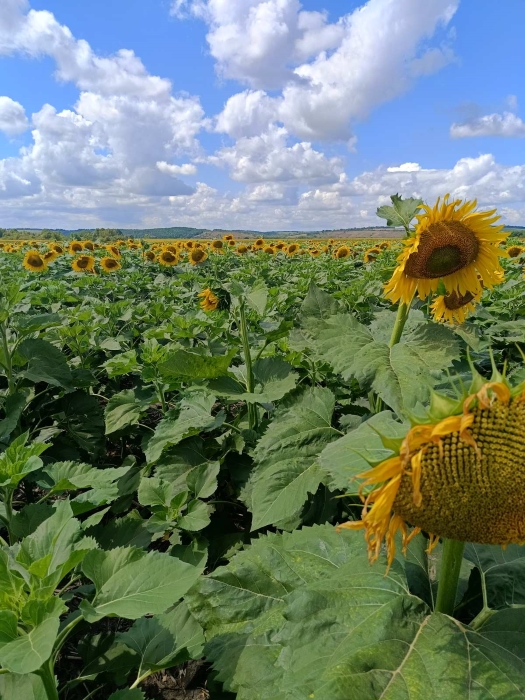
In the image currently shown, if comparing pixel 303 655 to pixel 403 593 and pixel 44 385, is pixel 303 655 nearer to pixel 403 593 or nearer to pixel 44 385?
pixel 403 593

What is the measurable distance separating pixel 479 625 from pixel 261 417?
88.3 inches

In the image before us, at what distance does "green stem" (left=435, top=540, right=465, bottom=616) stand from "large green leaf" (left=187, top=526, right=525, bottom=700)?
0.19 feet

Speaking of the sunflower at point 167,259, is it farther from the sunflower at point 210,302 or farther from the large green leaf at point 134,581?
the large green leaf at point 134,581

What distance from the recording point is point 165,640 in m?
1.91

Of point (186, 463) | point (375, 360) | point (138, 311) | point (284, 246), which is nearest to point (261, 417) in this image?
point (186, 463)

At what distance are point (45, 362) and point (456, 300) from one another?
297 cm

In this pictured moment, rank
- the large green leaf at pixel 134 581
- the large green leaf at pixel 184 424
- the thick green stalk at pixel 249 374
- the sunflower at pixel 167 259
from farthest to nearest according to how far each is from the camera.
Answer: the sunflower at pixel 167 259 → the thick green stalk at pixel 249 374 → the large green leaf at pixel 184 424 → the large green leaf at pixel 134 581

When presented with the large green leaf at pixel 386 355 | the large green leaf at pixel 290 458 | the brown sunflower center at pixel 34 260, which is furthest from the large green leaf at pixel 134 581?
the brown sunflower center at pixel 34 260

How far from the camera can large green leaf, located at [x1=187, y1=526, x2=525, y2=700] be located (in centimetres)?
100

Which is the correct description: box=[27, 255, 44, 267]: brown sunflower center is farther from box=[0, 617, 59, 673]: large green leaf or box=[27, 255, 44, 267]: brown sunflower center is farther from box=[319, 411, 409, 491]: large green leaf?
box=[319, 411, 409, 491]: large green leaf

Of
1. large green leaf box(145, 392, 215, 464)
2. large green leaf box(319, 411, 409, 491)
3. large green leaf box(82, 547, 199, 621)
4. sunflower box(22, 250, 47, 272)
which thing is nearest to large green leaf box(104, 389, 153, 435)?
large green leaf box(145, 392, 215, 464)

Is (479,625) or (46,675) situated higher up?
(479,625)

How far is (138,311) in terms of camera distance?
6551mm

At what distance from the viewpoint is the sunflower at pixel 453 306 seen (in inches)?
116
